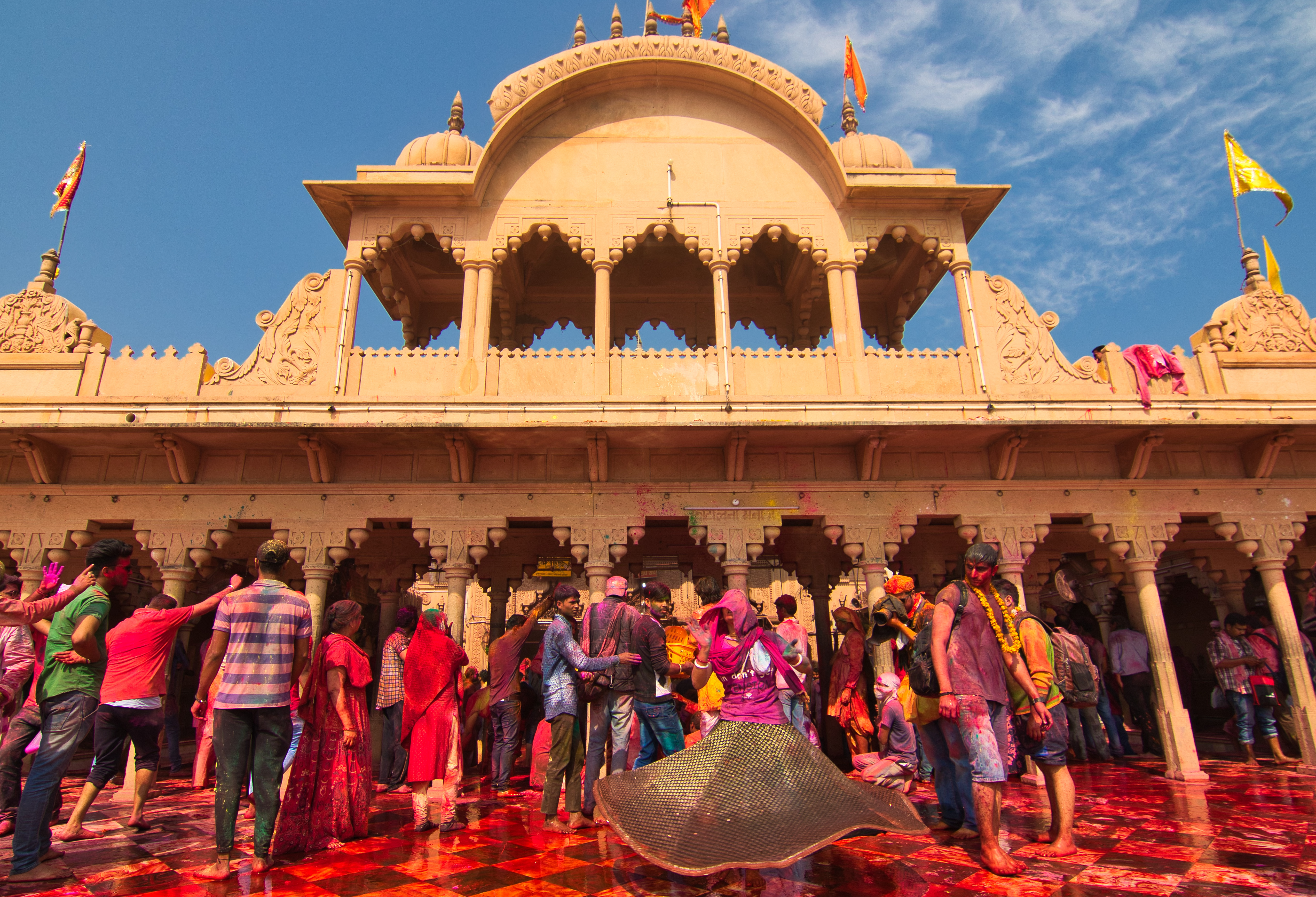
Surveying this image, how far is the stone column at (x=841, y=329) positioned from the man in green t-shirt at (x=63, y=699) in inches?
306

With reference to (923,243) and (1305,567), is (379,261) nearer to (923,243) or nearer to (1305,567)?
(923,243)

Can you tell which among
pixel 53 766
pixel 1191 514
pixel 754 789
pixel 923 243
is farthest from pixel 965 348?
pixel 53 766

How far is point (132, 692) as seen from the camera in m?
5.15

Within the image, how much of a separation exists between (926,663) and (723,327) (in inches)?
231

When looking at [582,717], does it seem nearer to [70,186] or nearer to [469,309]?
[469,309]

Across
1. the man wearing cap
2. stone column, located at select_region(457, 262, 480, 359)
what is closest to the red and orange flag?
stone column, located at select_region(457, 262, 480, 359)

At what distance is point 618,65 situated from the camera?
10.6 meters

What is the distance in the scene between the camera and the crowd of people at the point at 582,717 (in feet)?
13.6

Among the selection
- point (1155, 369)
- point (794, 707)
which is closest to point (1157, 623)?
point (1155, 369)

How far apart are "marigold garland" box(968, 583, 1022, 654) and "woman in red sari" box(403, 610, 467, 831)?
4065 millimetres

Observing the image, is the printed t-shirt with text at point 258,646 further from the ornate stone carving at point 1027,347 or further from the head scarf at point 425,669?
the ornate stone carving at point 1027,347

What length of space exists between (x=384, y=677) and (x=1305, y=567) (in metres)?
14.0

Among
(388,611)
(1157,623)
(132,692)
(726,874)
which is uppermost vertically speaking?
(388,611)

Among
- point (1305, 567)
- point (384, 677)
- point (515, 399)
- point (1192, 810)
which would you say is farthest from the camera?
point (1305, 567)
